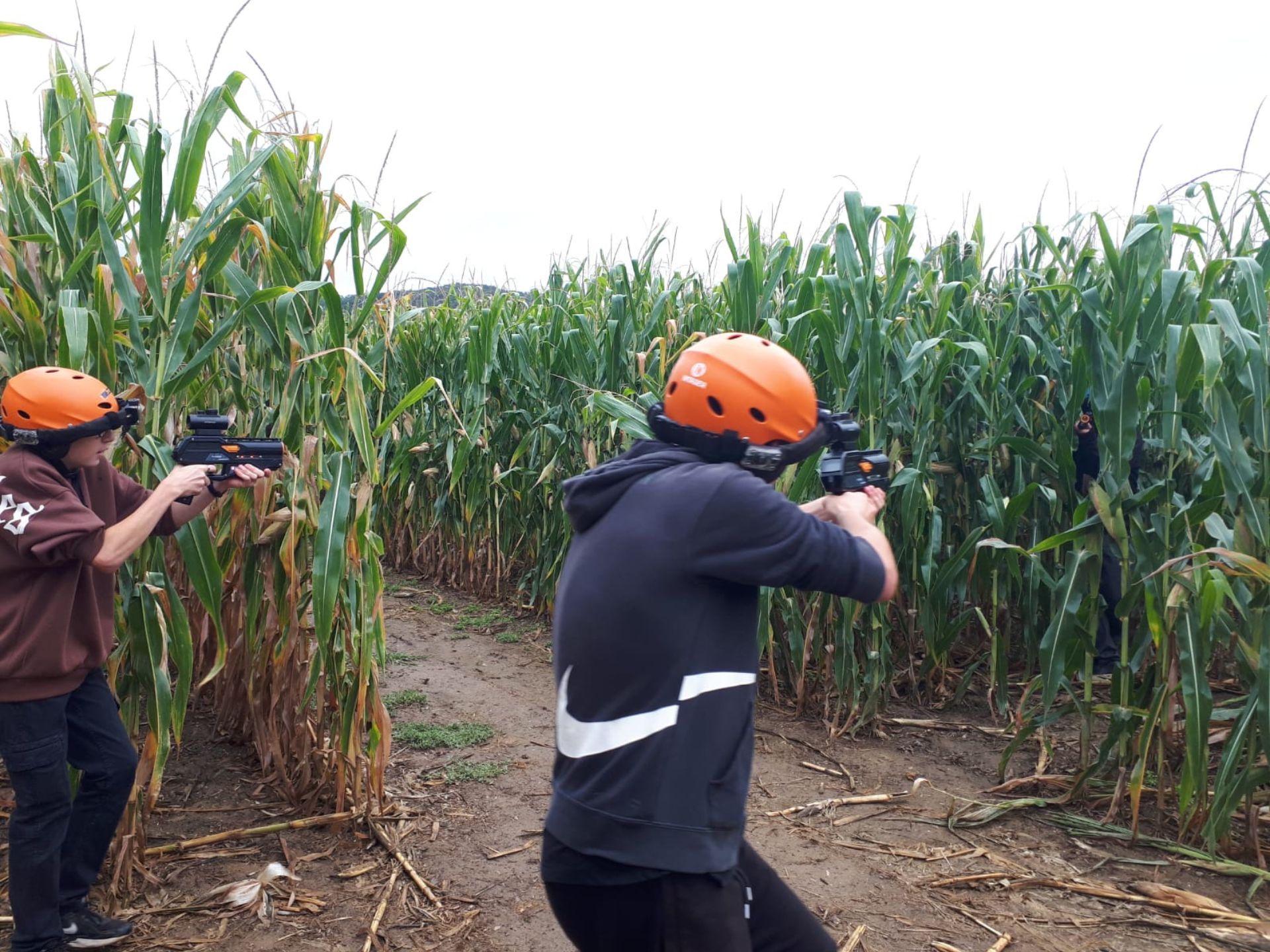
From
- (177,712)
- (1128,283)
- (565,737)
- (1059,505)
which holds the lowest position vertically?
(177,712)

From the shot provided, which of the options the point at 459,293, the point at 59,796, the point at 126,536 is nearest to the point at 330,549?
the point at 126,536

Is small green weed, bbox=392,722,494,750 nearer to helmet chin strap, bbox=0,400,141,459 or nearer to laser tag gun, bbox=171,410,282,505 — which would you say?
laser tag gun, bbox=171,410,282,505

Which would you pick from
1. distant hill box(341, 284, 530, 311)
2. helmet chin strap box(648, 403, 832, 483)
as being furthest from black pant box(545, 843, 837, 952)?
distant hill box(341, 284, 530, 311)

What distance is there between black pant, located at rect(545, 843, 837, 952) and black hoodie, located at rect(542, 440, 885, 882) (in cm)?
4

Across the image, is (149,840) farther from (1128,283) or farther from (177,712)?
(1128,283)

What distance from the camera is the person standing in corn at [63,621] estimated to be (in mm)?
2502

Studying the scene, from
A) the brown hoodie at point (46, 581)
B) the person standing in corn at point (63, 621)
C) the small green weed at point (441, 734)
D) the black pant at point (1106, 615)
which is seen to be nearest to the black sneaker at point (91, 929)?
the person standing in corn at point (63, 621)

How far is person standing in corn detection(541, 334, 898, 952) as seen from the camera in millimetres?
1645

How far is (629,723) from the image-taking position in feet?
5.49

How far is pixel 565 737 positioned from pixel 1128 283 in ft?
9.50

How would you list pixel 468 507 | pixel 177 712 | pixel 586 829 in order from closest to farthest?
pixel 586 829 → pixel 177 712 → pixel 468 507

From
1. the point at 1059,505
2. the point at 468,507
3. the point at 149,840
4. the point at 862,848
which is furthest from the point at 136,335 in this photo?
the point at 468,507

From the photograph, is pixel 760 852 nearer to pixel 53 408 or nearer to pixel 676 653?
pixel 676 653

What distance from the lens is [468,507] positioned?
755 centimetres
